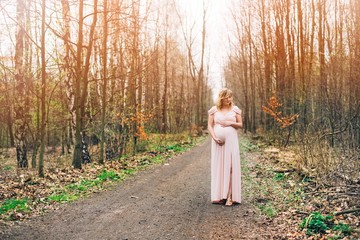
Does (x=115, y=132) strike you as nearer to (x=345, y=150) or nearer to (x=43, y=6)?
(x=43, y=6)

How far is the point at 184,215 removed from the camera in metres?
6.42

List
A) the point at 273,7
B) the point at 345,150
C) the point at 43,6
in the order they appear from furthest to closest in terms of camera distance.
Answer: the point at 273,7
the point at 43,6
the point at 345,150

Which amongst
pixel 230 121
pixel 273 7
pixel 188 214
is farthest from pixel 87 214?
pixel 273 7

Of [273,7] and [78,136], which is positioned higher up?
[273,7]

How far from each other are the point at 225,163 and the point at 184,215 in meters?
Result: 1.48

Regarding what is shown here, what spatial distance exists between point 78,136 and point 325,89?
9.00 meters

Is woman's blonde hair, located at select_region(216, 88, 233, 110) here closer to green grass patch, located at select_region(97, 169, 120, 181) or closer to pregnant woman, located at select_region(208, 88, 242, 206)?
pregnant woman, located at select_region(208, 88, 242, 206)

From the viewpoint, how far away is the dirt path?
17.7 feet

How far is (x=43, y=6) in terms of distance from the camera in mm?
9703

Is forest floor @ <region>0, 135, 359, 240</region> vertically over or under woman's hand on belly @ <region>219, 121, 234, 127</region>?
under

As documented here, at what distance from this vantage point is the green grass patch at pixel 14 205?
6.68m

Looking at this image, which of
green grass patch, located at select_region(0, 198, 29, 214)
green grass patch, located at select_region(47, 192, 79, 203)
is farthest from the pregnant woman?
green grass patch, located at select_region(0, 198, 29, 214)

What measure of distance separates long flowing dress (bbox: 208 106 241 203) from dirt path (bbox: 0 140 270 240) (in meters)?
0.31

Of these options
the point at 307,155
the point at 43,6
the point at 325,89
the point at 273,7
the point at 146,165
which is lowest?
the point at 146,165
